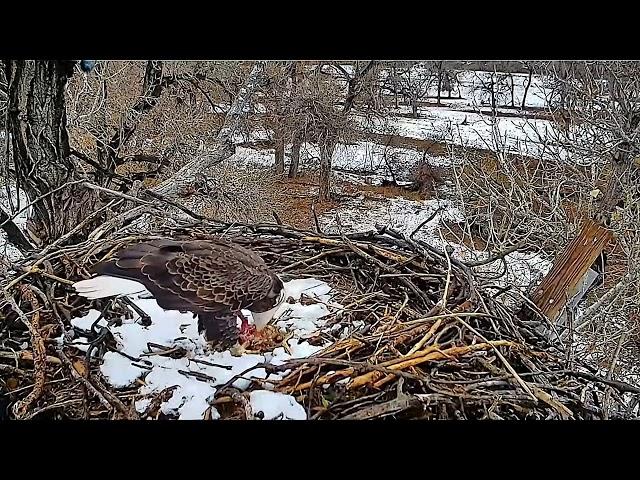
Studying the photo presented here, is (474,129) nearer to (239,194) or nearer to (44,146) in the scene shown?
(239,194)

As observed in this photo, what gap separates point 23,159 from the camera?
1311mm

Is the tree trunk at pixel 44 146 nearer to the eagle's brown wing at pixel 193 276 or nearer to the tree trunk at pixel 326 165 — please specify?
the eagle's brown wing at pixel 193 276

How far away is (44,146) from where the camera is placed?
135 centimetres

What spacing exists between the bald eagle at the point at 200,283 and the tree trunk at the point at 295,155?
424 millimetres

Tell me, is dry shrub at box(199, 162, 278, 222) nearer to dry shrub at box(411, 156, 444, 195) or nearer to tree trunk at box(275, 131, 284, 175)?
tree trunk at box(275, 131, 284, 175)

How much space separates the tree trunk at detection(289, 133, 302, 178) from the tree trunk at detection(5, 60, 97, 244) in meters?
0.46

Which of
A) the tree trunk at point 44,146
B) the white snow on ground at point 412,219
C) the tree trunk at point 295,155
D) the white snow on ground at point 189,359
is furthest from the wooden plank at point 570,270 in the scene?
the tree trunk at point 44,146

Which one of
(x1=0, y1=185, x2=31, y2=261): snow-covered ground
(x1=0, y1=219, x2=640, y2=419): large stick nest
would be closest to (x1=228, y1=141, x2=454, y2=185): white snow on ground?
(x1=0, y1=219, x2=640, y2=419): large stick nest

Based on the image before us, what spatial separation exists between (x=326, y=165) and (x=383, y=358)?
1.81 feet

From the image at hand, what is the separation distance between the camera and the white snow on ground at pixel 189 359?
0.87 metres

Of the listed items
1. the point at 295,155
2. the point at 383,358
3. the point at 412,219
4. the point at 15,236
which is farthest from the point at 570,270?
the point at 15,236
